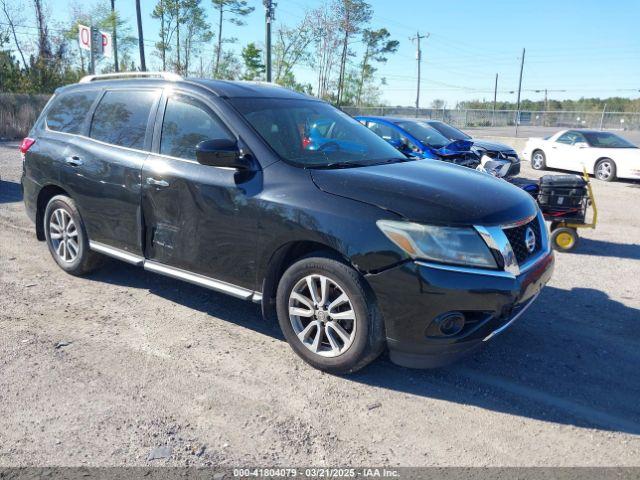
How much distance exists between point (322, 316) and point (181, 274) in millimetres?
1326

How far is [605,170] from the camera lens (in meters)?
14.2

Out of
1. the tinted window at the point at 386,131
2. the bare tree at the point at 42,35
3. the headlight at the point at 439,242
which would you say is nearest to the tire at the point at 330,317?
the headlight at the point at 439,242

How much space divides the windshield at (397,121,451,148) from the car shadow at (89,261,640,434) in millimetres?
6642

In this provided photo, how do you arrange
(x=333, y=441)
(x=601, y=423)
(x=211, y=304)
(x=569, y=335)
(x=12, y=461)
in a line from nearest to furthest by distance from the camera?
(x=12, y=461) → (x=333, y=441) → (x=601, y=423) → (x=569, y=335) → (x=211, y=304)

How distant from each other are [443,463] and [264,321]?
2.06 meters

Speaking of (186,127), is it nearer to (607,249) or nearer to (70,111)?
(70,111)

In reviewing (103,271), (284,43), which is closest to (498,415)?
(103,271)

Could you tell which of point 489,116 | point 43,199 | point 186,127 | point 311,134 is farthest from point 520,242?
point 489,116

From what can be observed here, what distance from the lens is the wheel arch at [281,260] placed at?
138 inches

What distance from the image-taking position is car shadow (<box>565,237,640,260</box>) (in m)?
6.79

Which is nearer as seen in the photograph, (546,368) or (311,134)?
(546,368)

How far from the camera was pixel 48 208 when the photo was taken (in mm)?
5375

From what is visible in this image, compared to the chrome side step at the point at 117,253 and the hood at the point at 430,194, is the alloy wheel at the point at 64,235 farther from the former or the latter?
the hood at the point at 430,194

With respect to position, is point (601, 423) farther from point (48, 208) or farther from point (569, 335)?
point (48, 208)
